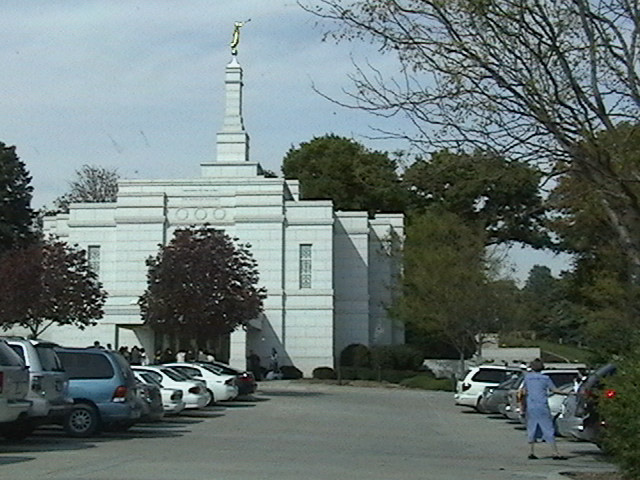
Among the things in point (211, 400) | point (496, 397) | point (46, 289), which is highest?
point (46, 289)

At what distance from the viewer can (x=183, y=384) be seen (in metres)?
30.3

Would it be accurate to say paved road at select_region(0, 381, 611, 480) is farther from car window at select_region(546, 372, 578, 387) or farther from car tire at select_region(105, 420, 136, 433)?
car window at select_region(546, 372, 578, 387)

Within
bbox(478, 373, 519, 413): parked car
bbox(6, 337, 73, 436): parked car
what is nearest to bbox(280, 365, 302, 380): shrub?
bbox(478, 373, 519, 413): parked car

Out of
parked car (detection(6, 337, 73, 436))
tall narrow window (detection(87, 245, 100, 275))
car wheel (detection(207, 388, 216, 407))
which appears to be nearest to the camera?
parked car (detection(6, 337, 73, 436))

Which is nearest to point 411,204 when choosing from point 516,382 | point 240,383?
point 240,383

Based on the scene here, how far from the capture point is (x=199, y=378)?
3494cm

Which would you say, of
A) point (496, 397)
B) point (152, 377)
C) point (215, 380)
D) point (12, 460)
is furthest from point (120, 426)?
point (496, 397)

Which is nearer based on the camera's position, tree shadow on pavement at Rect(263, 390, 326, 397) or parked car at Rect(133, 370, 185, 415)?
parked car at Rect(133, 370, 185, 415)

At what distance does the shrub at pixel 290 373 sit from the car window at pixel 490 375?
921 inches

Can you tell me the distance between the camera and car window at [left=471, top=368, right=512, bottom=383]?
36375 millimetres

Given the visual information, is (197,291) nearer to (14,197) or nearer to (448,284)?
(448,284)

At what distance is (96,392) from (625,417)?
11155mm

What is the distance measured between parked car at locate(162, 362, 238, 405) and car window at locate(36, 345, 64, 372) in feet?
45.5

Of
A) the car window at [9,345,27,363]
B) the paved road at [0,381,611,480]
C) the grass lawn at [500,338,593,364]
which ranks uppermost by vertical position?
the grass lawn at [500,338,593,364]
